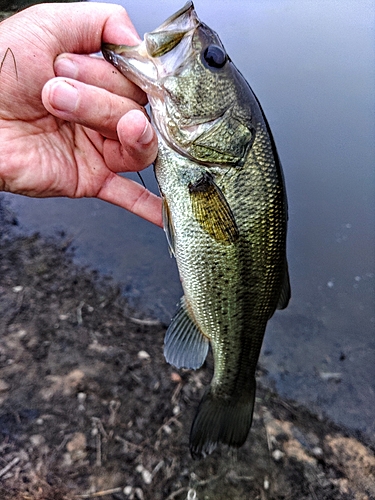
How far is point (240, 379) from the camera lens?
7.39 ft

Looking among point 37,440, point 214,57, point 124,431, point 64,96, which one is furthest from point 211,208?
point 37,440

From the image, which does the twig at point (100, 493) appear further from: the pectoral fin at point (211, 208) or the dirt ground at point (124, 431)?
the pectoral fin at point (211, 208)

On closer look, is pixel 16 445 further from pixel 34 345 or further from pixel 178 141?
pixel 178 141

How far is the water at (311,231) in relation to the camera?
3.71 m

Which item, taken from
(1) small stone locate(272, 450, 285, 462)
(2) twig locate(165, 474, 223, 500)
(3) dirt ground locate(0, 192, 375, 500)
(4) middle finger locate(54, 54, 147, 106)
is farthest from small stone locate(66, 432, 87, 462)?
(4) middle finger locate(54, 54, 147, 106)

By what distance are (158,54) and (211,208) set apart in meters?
0.61

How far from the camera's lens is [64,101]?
4.78ft

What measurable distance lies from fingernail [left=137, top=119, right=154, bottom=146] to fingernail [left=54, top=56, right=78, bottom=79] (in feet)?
1.25

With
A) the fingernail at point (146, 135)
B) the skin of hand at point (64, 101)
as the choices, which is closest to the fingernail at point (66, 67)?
the skin of hand at point (64, 101)

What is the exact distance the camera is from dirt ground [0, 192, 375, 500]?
2.57m

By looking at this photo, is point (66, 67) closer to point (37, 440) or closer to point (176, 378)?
point (37, 440)

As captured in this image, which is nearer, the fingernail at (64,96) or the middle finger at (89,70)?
the fingernail at (64,96)

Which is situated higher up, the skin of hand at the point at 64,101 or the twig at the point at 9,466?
the skin of hand at the point at 64,101

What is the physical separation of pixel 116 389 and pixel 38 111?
202 cm
